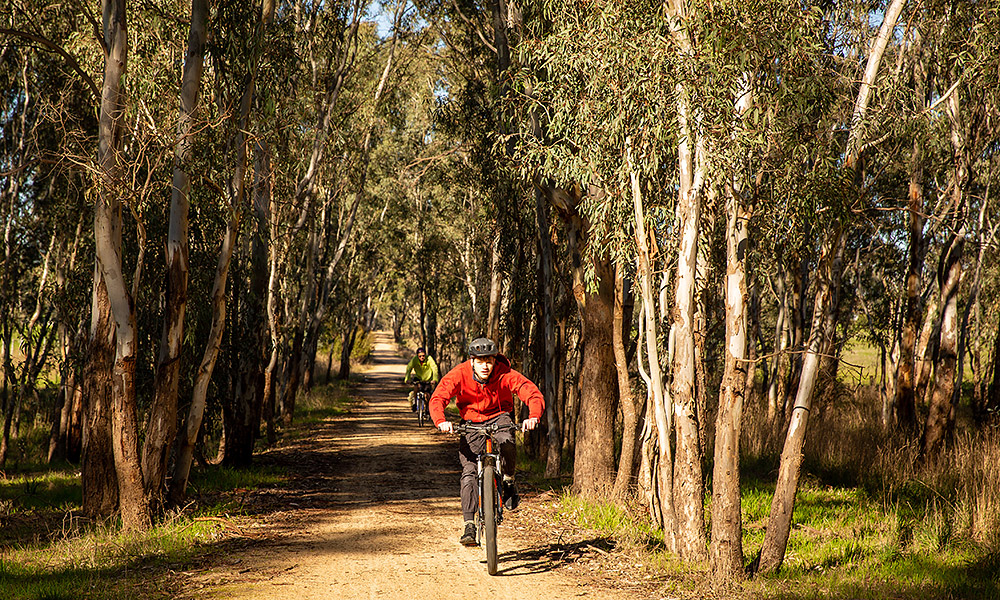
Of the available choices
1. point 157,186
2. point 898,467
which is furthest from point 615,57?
point 898,467

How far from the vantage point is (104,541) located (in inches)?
311

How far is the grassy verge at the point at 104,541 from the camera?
250 inches

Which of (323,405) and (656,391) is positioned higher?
(656,391)

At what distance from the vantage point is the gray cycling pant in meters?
7.10

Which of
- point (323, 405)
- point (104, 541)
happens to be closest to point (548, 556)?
point (104, 541)

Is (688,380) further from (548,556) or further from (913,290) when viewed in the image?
(913,290)

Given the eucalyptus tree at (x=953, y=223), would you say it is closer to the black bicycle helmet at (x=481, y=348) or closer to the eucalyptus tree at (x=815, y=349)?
the eucalyptus tree at (x=815, y=349)

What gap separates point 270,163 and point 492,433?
32.4 ft

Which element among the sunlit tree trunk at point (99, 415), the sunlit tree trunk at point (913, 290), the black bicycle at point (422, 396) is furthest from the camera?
the black bicycle at point (422, 396)

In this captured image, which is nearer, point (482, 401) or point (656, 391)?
point (482, 401)

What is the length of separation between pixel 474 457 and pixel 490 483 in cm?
57

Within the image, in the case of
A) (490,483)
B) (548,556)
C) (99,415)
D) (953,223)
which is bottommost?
(548,556)

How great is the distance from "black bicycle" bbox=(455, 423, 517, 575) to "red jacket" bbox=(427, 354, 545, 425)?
0.46ft

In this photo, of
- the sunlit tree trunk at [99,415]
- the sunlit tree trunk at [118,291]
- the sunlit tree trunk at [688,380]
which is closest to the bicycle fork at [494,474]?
the sunlit tree trunk at [688,380]
